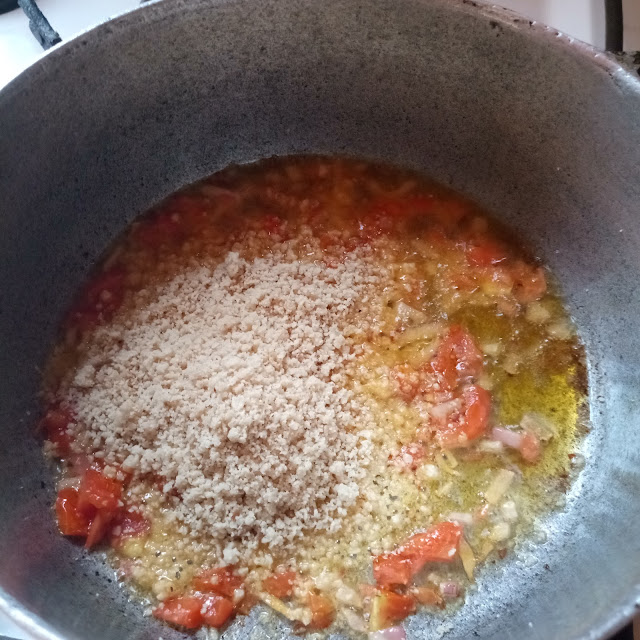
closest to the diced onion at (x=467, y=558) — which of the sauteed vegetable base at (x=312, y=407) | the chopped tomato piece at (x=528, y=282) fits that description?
the sauteed vegetable base at (x=312, y=407)

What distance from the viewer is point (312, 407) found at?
113cm

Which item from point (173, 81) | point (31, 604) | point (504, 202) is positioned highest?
point (173, 81)

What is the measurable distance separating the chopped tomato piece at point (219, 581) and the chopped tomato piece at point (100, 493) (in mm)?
196

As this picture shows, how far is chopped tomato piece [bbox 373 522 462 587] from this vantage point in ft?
3.56

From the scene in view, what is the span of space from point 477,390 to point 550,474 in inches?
8.2

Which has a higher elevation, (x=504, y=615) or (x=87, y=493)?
(x=87, y=493)

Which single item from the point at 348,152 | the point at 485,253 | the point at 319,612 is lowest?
the point at 319,612

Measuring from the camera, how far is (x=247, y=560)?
1.08m

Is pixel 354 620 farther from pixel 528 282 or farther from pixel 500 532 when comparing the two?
pixel 528 282

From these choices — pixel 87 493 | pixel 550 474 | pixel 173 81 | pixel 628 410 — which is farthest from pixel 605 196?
pixel 87 493

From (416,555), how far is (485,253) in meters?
0.66

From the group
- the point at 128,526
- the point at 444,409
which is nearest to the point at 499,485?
the point at 444,409

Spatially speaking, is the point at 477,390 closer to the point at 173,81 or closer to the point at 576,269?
the point at 576,269

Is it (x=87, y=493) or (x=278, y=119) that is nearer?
(x=87, y=493)
